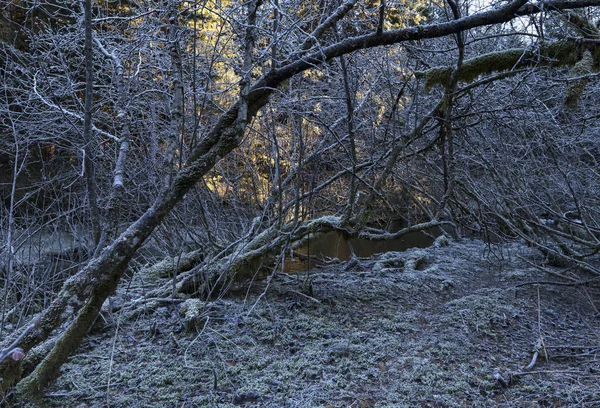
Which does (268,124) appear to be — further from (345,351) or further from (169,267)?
(345,351)

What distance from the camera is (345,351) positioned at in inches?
124

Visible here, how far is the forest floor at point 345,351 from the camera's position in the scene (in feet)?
8.54

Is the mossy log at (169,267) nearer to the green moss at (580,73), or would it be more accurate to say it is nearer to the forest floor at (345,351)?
the forest floor at (345,351)

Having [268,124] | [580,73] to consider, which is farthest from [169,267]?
[580,73]

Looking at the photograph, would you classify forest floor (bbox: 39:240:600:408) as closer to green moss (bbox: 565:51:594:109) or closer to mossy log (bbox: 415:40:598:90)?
green moss (bbox: 565:51:594:109)

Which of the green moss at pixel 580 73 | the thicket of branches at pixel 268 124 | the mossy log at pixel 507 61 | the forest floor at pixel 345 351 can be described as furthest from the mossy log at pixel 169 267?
the green moss at pixel 580 73

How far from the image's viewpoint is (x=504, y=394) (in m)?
2.71

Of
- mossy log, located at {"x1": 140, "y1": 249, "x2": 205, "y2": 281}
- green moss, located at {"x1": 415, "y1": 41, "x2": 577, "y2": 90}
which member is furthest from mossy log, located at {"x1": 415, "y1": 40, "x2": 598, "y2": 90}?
mossy log, located at {"x1": 140, "y1": 249, "x2": 205, "y2": 281}

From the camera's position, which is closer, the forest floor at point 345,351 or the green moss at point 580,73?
the forest floor at point 345,351

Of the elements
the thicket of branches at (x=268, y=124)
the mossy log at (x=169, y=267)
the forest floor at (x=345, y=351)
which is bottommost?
the forest floor at (x=345, y=351)

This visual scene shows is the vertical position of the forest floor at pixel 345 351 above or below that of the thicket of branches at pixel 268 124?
below

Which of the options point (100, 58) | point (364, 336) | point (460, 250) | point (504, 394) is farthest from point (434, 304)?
point (100, 58)

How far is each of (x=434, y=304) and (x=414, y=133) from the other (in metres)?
1.63

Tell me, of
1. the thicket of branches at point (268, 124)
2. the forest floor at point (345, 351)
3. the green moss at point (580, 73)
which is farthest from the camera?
the green moss at point (580, 73)
